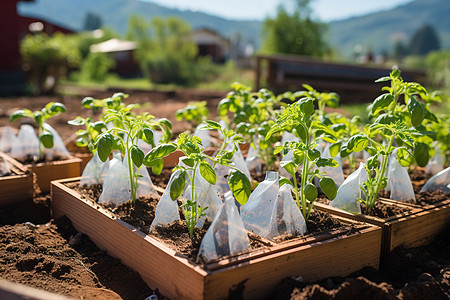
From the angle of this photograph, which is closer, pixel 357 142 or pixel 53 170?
pixel 357 142

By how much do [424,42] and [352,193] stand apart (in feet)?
301

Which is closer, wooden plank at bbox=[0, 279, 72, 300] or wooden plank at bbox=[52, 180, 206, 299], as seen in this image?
wooden plank at bbox=[0, 279, 72, 300]

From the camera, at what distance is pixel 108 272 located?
2068 mm

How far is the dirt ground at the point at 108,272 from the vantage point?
5.54 feet

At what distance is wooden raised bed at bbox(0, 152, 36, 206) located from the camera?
2789 mm

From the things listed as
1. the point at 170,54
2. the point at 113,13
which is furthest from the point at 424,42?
the point at 113,13

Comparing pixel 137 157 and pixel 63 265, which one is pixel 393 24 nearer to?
pixel 137 157

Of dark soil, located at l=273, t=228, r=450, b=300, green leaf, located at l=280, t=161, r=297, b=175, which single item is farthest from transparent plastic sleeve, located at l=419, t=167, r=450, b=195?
green leaf, located at l=280, t=161, r=297, b=175

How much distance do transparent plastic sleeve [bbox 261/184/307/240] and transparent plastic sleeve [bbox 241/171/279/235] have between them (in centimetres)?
4

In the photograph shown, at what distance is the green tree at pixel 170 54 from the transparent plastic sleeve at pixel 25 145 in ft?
52.0

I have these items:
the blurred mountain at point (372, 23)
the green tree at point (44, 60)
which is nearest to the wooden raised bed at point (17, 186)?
the green tree at point (44, 60)

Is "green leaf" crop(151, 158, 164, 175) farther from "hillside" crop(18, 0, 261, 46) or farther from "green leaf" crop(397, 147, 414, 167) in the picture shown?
"hillside" crop(18, 0, 261, 46)

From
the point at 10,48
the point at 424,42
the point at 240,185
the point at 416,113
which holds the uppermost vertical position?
the point at 424,42

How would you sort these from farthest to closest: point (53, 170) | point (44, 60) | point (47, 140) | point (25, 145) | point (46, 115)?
point (44, 60) → point (25, 145) → point (53, 170) → point (46, 115) → point (47, 140)
